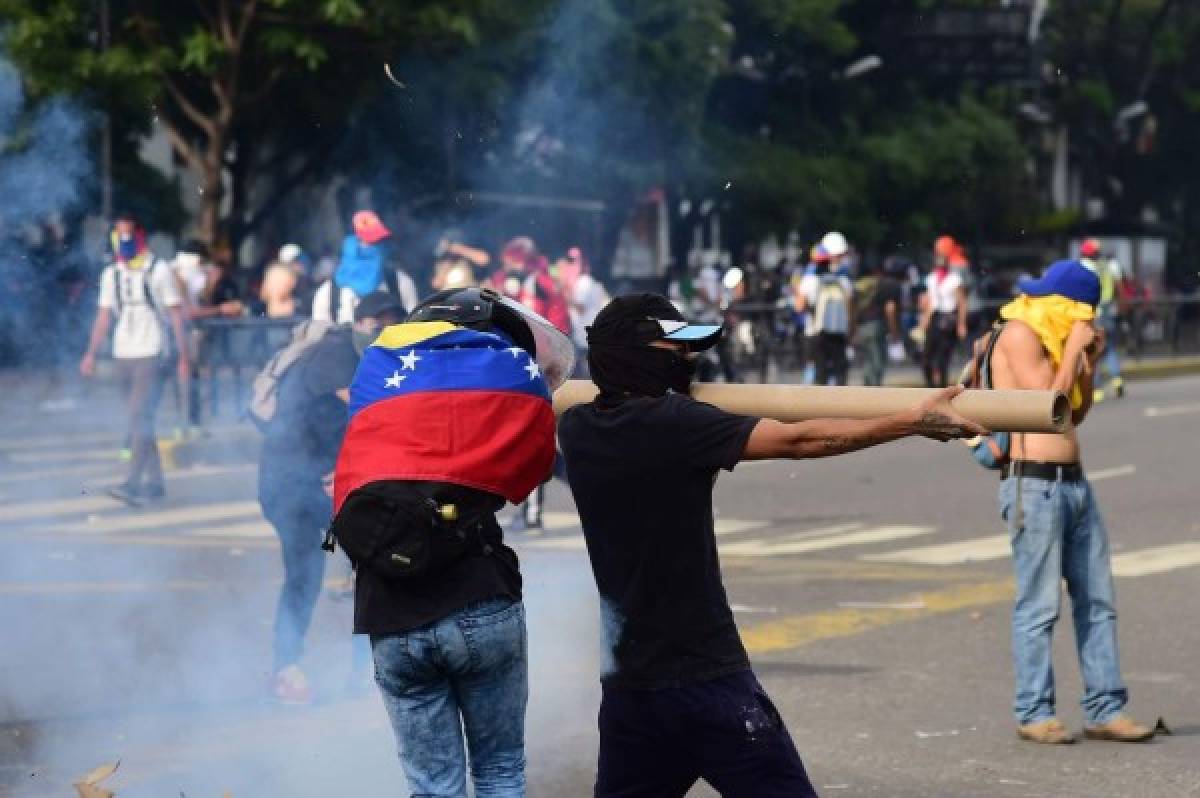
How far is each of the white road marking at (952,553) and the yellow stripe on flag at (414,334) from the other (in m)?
8.28

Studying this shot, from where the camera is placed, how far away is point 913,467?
1936 centimetres

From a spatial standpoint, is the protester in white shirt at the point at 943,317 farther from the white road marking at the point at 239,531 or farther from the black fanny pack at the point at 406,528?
the black fanny pack at the point at 406,528

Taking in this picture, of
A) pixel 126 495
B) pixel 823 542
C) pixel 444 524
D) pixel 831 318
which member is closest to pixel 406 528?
pixel 444 524

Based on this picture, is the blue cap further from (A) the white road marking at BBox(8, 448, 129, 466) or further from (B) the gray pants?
(A) the white road marking at BBox(8, 448, 129, 466)

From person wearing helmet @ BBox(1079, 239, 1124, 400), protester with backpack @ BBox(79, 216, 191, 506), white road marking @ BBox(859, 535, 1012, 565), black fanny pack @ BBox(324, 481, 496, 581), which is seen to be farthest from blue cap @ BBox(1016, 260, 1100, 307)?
person wearing helmet @ BBox(1079, 239, 1124, 400)

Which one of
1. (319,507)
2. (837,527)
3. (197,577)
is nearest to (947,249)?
(837,527)

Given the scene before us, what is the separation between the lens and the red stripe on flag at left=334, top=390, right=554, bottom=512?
5.42m

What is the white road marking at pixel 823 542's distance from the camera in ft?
46.2

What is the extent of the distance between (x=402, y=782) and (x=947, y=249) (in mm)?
21538

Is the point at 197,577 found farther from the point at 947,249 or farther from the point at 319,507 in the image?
the point at 947,249

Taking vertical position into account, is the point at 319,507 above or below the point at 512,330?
below

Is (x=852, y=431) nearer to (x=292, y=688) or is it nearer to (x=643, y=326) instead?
(x=643, y=326)

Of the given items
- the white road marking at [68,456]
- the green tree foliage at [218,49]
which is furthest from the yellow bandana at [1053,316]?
the white road marking at [68,456]

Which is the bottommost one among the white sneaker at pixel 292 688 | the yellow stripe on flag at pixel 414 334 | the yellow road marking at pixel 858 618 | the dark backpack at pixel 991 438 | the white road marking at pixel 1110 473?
the white road marking at pixel 1110 473
